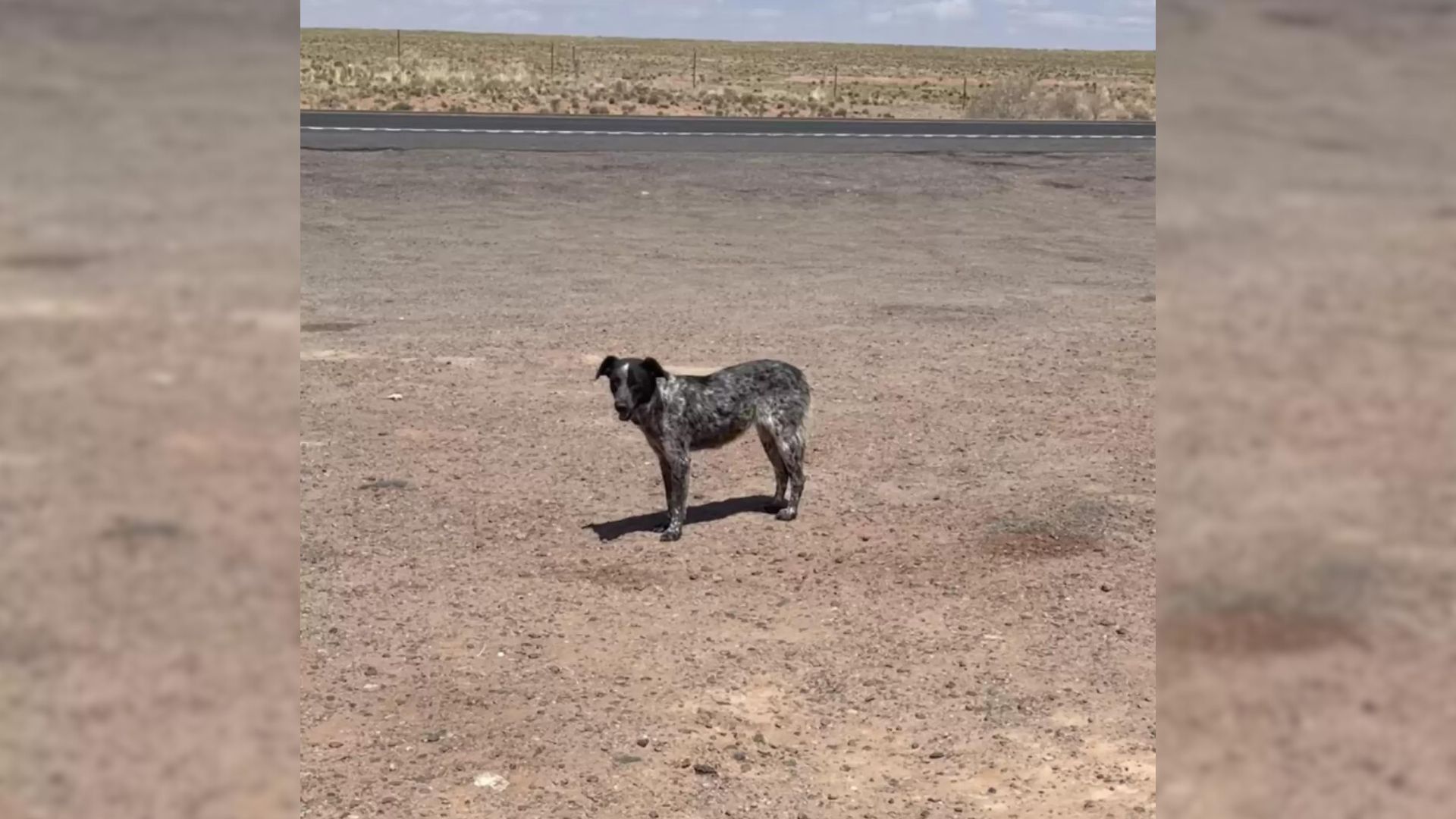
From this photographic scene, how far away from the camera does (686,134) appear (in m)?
32.4

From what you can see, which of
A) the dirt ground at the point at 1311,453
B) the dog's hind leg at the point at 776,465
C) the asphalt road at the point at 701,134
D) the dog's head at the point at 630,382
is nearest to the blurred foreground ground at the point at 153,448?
the dirt ground at the point at 1311,453

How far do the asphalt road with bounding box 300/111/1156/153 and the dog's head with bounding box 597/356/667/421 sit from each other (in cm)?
1965

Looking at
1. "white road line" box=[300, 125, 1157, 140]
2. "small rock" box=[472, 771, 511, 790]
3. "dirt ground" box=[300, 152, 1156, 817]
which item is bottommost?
"small rock" box=[472, 771, 511, 790]

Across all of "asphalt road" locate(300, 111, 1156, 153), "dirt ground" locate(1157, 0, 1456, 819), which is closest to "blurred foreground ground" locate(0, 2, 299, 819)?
"dirt ground" locate(1157, 0, 1456, 819)

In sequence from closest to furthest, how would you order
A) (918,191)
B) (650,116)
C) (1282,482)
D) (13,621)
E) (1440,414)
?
1. (1282,482)
2. (13,621)
3. (1440,414)
4. (918,191)
5. (650,116)

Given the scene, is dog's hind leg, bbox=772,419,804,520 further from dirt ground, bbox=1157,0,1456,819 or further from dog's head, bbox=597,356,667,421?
dirt ground, bbox=1157,0,1456,819

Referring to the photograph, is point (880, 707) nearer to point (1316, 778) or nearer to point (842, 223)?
point (1316, 778)

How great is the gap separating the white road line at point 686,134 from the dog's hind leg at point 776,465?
2309 cm

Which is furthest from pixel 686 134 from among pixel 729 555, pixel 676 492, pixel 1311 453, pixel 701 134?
pixel 1311 453

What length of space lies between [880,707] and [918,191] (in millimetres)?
18710

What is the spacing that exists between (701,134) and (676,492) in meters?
25.1

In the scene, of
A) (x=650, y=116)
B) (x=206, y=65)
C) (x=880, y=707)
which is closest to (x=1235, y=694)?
(x=206, y=65)

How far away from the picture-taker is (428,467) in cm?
944

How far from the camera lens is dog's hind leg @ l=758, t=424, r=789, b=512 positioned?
8.48 m
